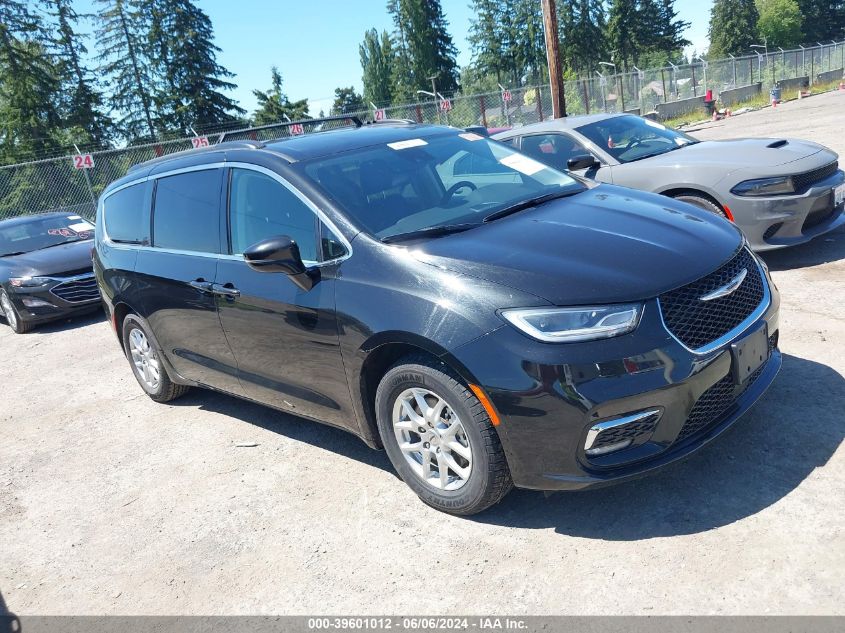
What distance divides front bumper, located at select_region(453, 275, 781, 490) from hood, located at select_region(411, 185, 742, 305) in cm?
21

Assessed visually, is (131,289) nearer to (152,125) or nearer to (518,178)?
(518,178)

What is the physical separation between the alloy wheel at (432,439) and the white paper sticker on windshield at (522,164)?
5.87 ft

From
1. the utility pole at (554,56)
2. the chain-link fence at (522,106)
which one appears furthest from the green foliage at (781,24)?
the utility pole at (554,56)

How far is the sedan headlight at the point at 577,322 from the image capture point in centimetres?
289

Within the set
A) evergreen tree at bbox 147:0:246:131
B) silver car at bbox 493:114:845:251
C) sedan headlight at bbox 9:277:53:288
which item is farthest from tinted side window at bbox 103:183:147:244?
evergreen tree at bbox 147:0:246:131

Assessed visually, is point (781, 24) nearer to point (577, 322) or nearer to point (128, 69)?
point (128, 69)

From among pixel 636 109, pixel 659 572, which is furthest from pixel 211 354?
pixel 636 109

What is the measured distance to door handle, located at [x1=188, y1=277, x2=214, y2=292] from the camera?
4.39 metres

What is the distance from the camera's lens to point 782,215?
19.5 ft

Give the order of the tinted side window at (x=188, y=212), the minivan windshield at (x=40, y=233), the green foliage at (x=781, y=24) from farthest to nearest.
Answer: the green foliage at (x=781, y=24) < the minivan windshield at (x=40, y=233) < the tinted side window at (x=188, y=212)

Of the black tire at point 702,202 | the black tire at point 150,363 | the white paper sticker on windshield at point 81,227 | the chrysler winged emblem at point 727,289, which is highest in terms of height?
the white paper sticker on windshield at point 81,227

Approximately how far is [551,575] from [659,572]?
0.42 meters

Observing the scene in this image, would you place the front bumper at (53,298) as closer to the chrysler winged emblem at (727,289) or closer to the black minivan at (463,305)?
the black minivan at (463,305)

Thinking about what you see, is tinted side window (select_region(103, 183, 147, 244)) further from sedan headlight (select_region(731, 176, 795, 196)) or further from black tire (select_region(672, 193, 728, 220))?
sedan headlight (select_region(731, 176, 795, 196))
